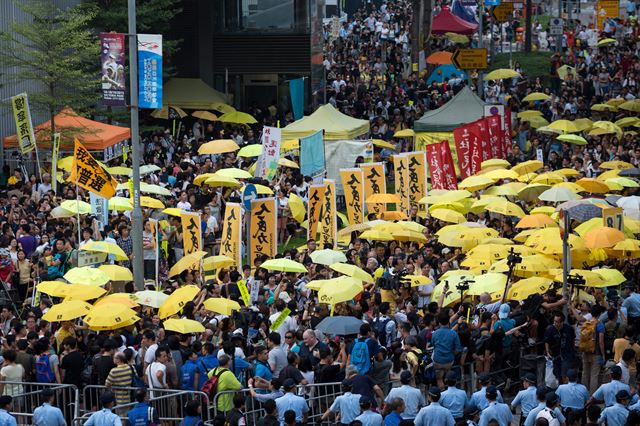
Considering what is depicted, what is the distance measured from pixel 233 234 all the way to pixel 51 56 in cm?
1132

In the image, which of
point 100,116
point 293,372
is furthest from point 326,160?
point 293,372

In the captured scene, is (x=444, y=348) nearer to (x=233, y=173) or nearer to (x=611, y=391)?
(x=611, y=391)

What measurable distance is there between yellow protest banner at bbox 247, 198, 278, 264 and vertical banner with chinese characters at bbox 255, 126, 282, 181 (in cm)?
267

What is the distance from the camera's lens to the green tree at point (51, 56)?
1299 inches

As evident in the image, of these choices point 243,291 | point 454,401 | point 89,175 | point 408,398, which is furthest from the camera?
point 89,175

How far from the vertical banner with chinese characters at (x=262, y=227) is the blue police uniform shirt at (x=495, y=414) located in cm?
954

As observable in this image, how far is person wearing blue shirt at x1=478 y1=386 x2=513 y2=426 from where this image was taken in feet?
50.7

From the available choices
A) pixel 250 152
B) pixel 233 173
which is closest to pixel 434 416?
pixel 233 173

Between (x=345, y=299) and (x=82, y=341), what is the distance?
3.59 meters

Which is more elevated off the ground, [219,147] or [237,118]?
[219,147]

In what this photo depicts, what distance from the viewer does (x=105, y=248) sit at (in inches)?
890

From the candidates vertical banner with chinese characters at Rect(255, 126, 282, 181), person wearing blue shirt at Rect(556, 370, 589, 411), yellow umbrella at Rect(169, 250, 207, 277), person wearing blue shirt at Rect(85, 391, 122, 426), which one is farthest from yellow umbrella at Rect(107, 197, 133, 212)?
person wearing blue shirt at Rect(556, 370, 589, 411)

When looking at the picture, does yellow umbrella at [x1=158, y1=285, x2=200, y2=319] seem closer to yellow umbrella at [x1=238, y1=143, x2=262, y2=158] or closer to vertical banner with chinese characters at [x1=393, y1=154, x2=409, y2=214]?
vertical banner with chinese characters at [x1=393, y1=154, x2=409, y2=214]

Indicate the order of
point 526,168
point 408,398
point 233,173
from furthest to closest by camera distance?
point 526,168 < point 233,173 < point 408,398
